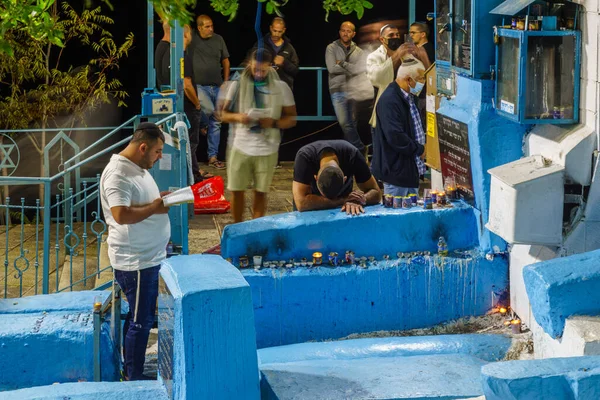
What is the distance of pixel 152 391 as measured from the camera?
18.9 feet

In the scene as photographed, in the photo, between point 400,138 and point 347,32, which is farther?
point 347,32

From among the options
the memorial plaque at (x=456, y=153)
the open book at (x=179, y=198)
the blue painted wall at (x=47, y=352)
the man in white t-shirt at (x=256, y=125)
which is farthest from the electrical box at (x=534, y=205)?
the blue painted wall at (x=47, y=352)

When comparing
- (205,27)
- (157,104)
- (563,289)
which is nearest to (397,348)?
(563,289)

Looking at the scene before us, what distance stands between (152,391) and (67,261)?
18.5ft

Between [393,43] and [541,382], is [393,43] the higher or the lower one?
the higher one

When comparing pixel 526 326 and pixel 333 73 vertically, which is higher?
pixel 333 73

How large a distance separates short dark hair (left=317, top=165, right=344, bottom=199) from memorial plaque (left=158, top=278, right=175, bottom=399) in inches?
110

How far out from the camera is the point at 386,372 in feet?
20.5

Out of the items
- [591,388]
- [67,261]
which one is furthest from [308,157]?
[591,388]

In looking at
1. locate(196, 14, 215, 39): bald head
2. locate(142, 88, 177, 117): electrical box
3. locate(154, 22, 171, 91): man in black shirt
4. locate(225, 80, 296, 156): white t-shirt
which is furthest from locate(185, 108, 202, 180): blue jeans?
locate(225, 80, 296, 156): white t-shirt

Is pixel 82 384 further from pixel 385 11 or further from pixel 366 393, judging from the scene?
pixel 385 11

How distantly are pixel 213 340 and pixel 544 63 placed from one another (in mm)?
3766

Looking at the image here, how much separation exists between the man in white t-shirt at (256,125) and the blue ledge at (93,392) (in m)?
4.35

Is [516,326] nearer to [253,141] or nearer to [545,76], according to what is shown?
[545,76]
